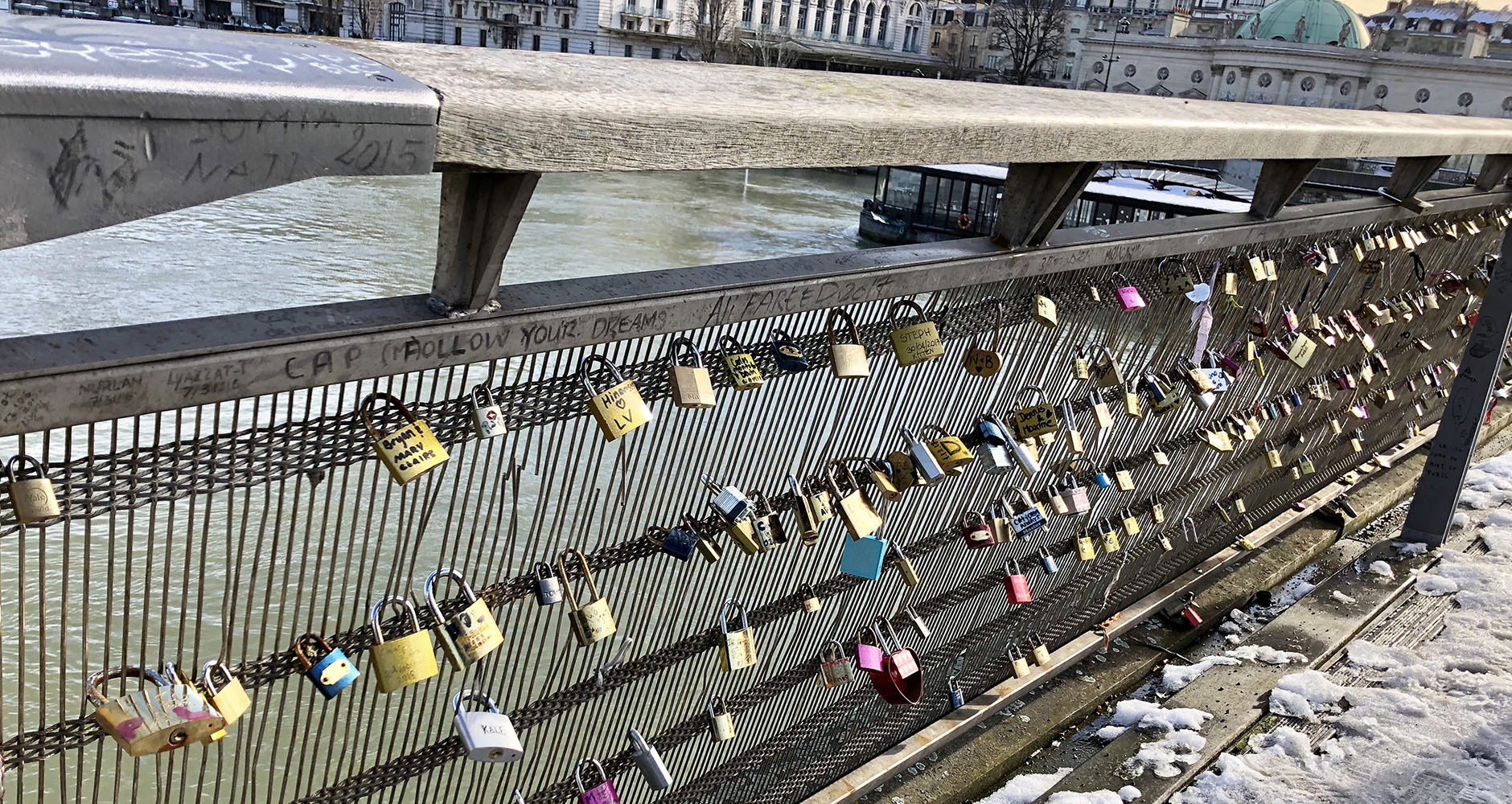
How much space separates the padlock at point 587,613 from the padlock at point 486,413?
457mm

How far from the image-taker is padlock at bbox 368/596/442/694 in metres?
2.08

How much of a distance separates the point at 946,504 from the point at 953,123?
62.0 inches

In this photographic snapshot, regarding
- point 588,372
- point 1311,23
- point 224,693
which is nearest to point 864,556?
point 588,372

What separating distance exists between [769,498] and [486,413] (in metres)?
1.10

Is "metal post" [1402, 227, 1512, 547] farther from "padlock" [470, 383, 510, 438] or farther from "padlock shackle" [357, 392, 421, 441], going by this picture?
"padlock shackle" [357, 392, 421, 441]

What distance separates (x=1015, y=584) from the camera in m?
4.05

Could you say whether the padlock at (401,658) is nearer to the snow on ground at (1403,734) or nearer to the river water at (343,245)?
the snow on ground at (1403,734)

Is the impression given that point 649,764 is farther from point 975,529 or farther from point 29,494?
point 29,494

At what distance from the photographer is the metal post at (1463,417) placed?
5.79 meters

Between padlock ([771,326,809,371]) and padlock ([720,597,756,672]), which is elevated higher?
padlock ([771,326,809,371])

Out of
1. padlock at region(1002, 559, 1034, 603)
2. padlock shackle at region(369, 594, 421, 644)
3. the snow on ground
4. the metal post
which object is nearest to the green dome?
the metal post

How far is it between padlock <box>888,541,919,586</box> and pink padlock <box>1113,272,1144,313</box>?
1.01 m

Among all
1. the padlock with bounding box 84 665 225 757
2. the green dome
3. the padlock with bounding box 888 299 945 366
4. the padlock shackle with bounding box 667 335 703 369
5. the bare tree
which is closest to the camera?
the padlock with bounding box 84 665 225 757

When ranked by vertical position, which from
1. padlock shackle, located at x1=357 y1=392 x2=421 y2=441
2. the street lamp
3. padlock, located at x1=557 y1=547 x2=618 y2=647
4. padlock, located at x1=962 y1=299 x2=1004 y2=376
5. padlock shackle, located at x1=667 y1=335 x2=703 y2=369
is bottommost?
padlock, located at x1=557 y1=547 x2=618 y2=647
